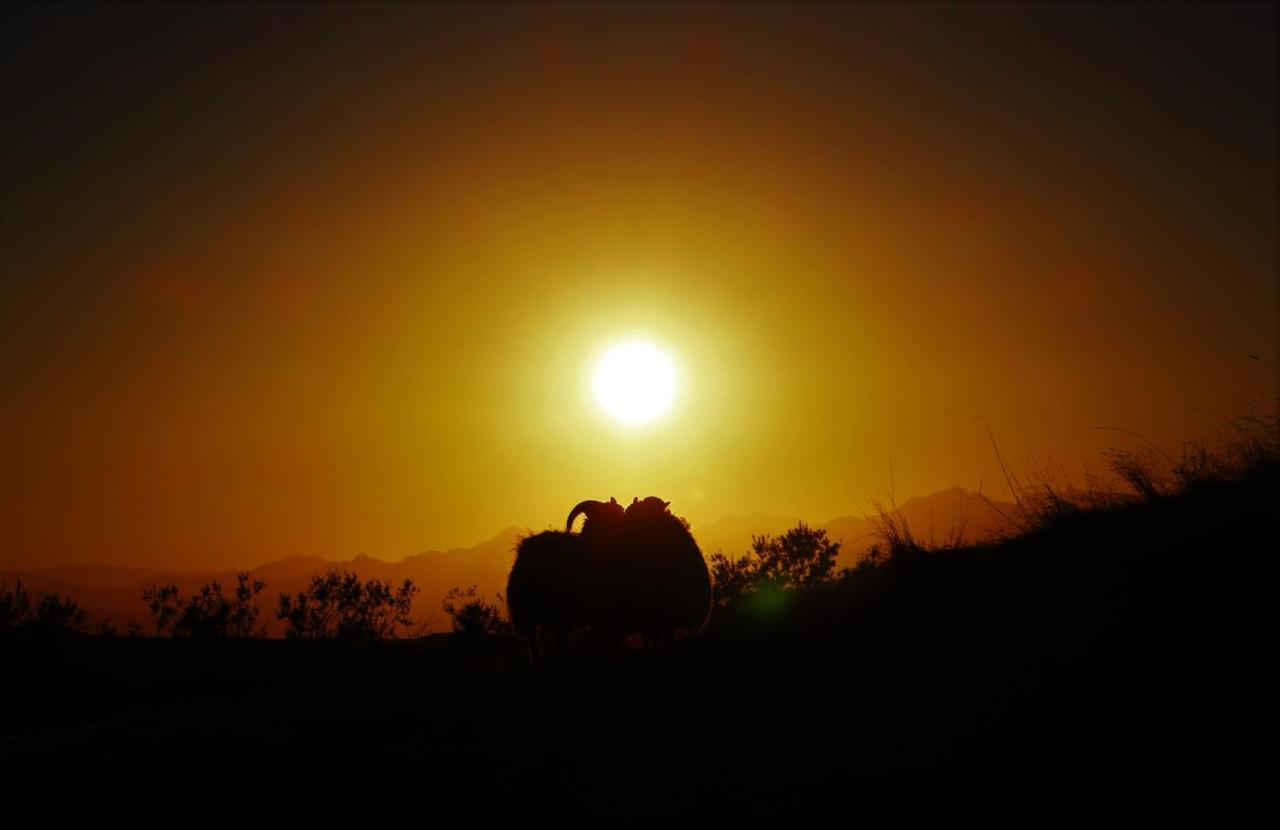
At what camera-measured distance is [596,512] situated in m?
12.1

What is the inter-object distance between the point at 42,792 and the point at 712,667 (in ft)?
21.1

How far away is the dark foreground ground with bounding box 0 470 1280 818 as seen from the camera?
5.58m

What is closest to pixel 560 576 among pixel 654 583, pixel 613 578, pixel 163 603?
pixel 613 578

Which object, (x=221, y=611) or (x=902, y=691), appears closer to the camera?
(x=902, y=691)

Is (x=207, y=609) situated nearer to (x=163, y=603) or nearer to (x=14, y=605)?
(x=163, y=603)

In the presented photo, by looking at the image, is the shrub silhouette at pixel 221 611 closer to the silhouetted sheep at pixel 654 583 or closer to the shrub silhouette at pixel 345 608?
the shrub silhouette at pixel 345 608

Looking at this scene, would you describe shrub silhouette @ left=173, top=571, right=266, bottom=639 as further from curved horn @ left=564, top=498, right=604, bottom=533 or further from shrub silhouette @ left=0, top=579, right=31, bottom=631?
curved horn @ left=564, top=498, right=604, bottom=533

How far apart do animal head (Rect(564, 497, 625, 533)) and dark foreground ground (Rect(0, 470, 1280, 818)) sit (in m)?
2.01

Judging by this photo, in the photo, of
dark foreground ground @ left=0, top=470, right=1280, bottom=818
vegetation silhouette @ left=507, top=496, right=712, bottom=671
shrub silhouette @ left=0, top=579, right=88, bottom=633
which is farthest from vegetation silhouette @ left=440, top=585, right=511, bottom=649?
shrub silhouette @ left=0, top=579, right=88, bottom=633

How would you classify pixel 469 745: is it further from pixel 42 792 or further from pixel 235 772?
pixel 42 792

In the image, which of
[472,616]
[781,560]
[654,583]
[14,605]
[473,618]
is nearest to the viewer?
[654,583]

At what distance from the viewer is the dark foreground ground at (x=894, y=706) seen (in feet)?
18.3

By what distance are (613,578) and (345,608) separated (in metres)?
18.4

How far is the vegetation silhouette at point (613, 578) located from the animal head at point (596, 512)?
0.01 metres
